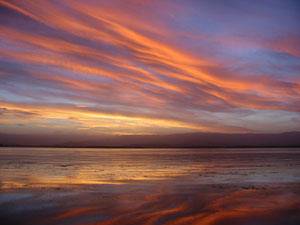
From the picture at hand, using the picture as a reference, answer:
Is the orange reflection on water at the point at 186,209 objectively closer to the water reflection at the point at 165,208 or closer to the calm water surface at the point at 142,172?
the water reflection at the point at 165,208

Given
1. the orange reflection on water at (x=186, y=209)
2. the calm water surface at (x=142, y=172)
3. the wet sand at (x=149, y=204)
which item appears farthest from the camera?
the calm water surface at (x=142, y=172)

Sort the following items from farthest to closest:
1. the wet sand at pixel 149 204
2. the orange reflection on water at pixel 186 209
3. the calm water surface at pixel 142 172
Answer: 1. the calm water surface at pixel 142 172
2. the wet sand at pixel 149 204
3. the orange reflection on water at pixel 186 209

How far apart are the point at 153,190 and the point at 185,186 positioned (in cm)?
296

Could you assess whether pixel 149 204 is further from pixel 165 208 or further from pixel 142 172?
pixel 142 172

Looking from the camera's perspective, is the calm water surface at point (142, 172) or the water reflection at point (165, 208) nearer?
the water reflection at point (165, 208)

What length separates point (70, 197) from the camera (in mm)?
15258

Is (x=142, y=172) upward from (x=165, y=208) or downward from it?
downward

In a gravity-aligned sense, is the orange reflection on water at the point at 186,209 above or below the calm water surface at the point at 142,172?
above

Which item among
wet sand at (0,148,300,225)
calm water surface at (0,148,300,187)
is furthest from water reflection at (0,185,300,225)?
calm water surface at (0,148,300,187)

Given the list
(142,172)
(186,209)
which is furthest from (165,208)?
(142,172)

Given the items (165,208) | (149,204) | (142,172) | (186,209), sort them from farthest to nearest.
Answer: (142,172) < (149,204) < (165,208) < (186,209)

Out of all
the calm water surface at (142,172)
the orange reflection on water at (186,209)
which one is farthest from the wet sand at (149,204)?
the calm water surface at (142,172)

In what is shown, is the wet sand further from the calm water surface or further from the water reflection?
the calm water surface

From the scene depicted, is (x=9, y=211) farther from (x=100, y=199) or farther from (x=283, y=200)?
(x=283, y=200)
